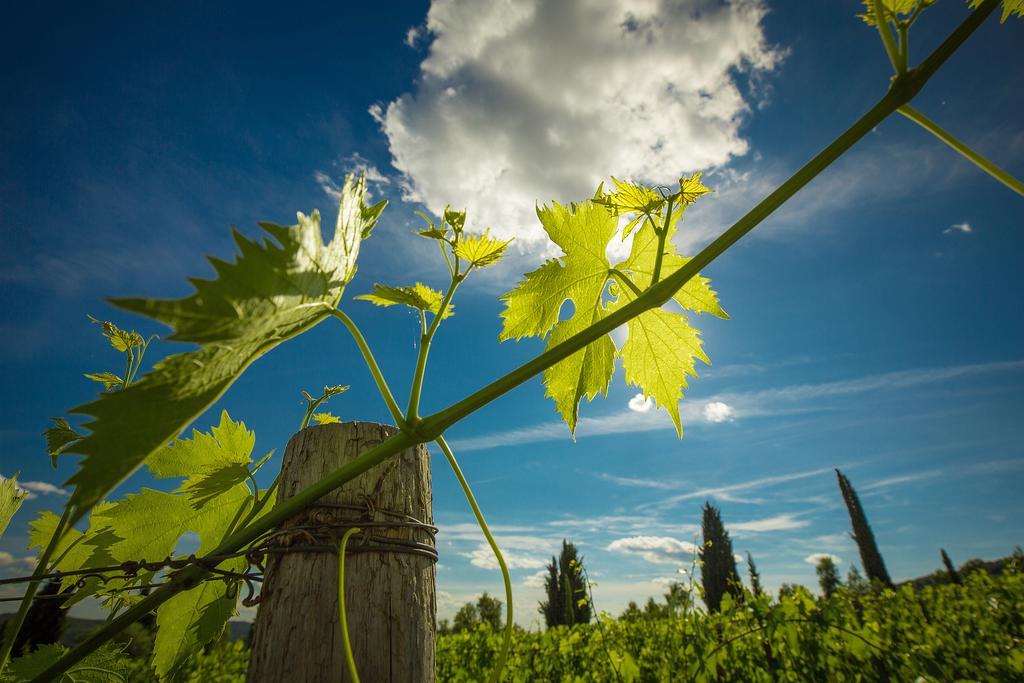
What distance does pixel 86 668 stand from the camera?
1.71 meters

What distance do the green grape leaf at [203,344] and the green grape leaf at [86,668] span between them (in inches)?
57.5

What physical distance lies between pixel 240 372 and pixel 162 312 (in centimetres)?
20

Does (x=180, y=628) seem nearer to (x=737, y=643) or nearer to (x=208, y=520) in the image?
(x=208, y=520)

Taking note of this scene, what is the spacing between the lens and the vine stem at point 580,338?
3.02 feet

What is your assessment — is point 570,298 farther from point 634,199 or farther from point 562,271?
point 634,199

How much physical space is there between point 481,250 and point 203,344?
0.75 metres

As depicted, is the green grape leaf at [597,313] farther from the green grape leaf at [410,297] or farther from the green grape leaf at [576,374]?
the green grape leaf at [410,297]

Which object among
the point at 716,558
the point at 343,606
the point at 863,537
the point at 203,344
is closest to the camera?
the point at 203,344

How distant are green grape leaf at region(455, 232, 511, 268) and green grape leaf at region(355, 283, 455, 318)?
13 centimetres

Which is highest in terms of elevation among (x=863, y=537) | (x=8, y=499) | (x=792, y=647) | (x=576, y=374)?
(x=863, y=537)

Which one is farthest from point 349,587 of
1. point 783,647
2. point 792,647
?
point 783,647

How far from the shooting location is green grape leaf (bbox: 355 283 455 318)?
1337mm

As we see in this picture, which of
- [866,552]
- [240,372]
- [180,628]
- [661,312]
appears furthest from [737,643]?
[866,552]

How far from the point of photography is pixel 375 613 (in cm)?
122
